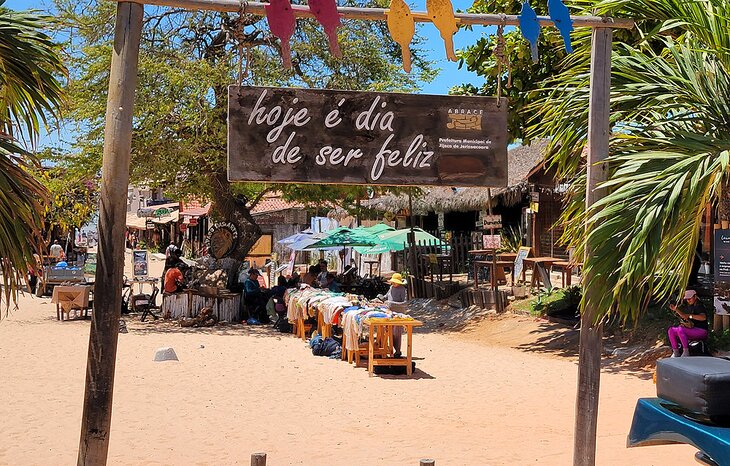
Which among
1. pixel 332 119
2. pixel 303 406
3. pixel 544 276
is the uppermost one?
pixel 332 119

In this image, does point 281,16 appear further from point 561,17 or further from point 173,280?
point 173,280

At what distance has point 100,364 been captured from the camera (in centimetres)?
479

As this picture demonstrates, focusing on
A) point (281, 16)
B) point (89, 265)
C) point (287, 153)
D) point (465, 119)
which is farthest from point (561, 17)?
point (89, 265)

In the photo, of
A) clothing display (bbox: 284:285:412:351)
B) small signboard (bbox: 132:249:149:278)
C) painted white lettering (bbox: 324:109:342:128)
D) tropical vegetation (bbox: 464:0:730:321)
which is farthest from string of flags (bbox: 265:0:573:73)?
small signboard (bbox: 132:249:149:278)

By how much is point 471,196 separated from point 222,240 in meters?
11.6

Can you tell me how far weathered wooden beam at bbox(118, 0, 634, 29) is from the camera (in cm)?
518

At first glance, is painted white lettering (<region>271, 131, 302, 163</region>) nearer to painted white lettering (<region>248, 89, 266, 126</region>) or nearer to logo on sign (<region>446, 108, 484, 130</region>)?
painted white lettering (<region>248, 89, 266, 126</region>)

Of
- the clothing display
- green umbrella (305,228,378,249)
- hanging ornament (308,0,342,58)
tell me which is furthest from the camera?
green umbrella (305,228,378,249)

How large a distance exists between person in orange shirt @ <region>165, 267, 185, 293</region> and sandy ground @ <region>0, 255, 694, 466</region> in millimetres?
2875

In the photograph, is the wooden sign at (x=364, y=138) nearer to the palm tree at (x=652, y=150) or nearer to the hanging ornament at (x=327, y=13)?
the hanging ornament at (x=327, y=13)

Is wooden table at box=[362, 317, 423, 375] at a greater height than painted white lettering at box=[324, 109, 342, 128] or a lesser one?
lesser

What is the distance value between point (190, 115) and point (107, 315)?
43.9 ft

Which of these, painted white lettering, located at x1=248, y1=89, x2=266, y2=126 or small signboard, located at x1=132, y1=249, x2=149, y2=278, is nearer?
painted white lettering, located at x1=248, y1=89, x2=266, y2=126

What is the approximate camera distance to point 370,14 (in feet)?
17.9
